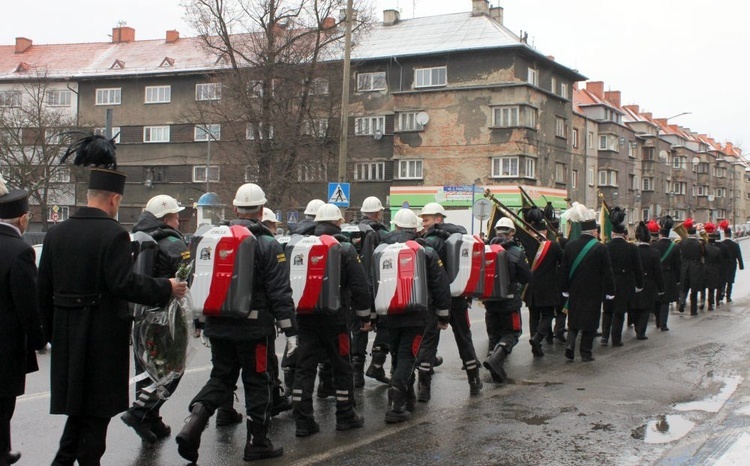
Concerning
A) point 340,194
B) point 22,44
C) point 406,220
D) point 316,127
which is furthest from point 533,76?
point 406,220

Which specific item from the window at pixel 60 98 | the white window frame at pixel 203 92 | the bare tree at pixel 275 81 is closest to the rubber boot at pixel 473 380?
the bare tree at pixel 275 81

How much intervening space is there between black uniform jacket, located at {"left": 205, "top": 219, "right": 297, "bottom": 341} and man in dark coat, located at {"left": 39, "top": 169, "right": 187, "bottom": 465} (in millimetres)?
1299

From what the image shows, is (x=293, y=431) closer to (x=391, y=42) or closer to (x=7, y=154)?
(x=7, y=154)

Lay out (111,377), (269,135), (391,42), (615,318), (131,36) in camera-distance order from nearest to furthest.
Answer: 1. (111,377)
2. (615,318)
3. (269,135)
4. (391,42)
5. (131,36)

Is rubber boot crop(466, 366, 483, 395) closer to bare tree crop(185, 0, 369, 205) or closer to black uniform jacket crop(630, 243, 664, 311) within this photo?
black uniform jacket crop(630, 243, 664, 311)

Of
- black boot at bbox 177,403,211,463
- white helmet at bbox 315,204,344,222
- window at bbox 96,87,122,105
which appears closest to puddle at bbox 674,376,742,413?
white helmet at bbox 315,204,344,222

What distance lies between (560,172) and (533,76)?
6904 millimetres

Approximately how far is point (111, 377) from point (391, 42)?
47.1 m

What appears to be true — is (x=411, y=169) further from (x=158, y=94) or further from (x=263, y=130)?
(x=158, y=94)

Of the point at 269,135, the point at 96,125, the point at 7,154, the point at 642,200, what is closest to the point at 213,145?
the point at 96,125

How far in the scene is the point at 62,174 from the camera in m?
46.8

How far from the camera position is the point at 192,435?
19.7 feet

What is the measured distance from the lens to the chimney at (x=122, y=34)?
5941cm

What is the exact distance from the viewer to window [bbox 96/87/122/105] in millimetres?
54956
